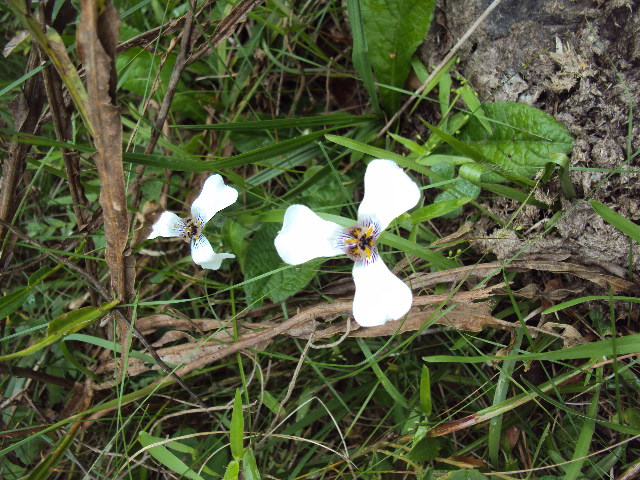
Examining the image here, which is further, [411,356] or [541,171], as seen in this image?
[411,356]

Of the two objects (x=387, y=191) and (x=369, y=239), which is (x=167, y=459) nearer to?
(x=369, y=239)

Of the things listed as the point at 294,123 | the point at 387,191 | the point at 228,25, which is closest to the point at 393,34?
the point at 294,123

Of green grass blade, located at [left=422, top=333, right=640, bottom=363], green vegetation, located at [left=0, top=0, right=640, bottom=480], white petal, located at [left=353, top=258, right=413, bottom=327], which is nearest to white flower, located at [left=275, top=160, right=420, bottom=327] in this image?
white petal, located at [left=353, top=258, right=413, bottom=327]

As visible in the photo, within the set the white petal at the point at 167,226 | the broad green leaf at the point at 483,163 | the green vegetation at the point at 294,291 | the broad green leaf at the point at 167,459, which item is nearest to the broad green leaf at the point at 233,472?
the green vegetation at the point at 294,291

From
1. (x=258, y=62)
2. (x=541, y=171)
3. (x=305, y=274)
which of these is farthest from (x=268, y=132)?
(x=541, y=171)

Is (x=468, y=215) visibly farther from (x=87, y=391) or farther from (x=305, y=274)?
(x=87, y=391)

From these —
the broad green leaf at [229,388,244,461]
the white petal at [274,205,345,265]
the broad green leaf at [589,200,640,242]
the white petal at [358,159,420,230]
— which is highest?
the white petal at [358,159,420,230]

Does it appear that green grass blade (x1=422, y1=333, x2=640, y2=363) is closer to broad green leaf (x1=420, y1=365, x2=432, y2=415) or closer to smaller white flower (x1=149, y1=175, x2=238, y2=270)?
broad green leaf (x1=420, y1=365, x2=432, y2=415)
